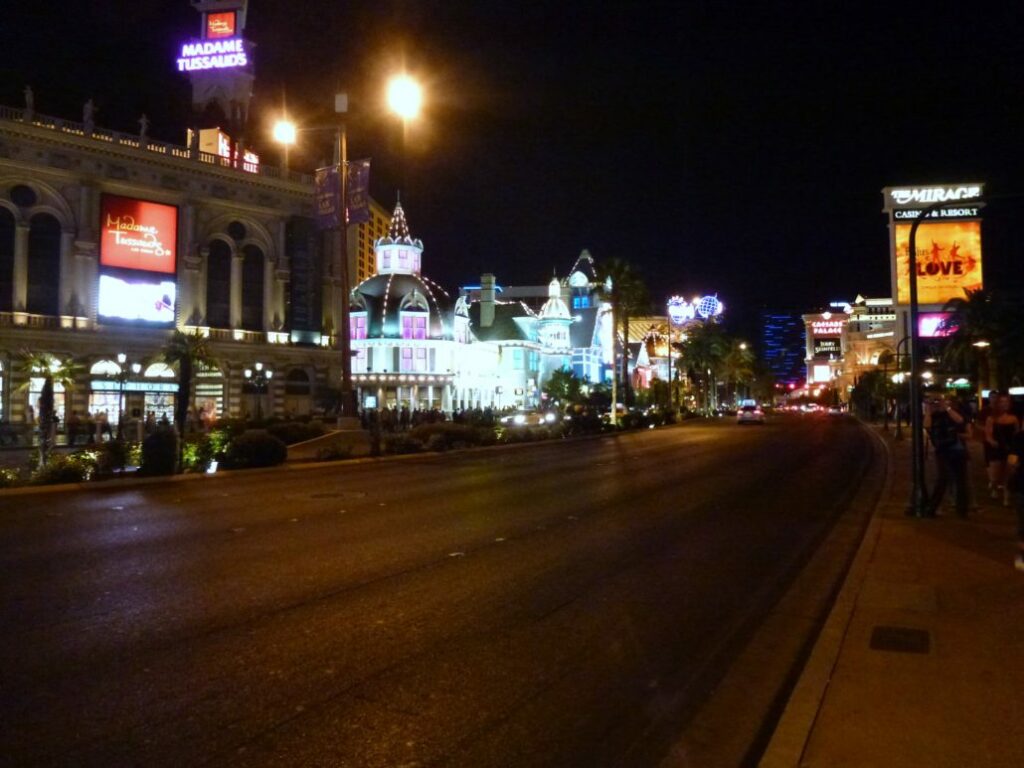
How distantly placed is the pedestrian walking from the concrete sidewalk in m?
3.74

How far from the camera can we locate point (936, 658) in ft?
19.8

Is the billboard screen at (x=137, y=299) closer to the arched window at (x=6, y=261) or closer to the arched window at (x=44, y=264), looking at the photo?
the arched window at (x=44, y=264)

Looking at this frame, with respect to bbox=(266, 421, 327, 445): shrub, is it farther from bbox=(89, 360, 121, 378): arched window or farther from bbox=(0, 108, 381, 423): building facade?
bbox=(89, 360, 121, 378): arched window

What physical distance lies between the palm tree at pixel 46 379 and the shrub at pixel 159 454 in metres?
2.10

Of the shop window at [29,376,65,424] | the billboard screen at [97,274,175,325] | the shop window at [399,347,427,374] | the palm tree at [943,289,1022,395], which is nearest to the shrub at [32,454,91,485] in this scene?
the shop window at [29,376,65,424]

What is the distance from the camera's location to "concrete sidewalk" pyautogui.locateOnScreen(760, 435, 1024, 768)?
4496mm

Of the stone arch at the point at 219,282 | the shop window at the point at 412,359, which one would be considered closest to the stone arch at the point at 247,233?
the stone arch at the point at 219,282

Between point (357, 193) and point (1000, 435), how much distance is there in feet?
58.1

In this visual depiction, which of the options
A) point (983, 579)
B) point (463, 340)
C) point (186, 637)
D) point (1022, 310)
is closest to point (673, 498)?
point (983, 579)

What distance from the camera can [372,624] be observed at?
23.3ft

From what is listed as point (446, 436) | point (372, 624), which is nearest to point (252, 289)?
point (446, 436)

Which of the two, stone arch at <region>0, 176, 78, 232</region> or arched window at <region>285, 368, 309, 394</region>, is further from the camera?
arched window at <region>285, 368, 309, 394</region>

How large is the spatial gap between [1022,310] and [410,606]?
144 feet

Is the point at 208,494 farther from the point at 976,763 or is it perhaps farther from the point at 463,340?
the point at 463,340
